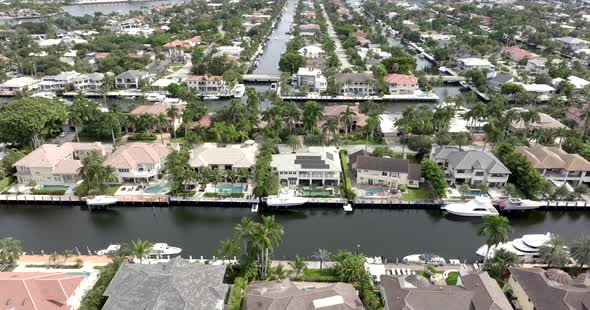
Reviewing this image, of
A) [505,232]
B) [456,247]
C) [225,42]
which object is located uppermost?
[225,42]

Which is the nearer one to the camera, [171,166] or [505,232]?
[505,232]

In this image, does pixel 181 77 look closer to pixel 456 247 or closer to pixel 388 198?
pixel 388 198

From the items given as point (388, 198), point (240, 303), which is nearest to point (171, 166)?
point (240, 303)

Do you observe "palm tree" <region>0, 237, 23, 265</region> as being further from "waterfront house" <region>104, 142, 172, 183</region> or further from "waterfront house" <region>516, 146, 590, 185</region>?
"waterfront house" <region>516, 146, 590, 185</region>

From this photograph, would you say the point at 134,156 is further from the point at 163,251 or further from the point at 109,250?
the point at 163,251

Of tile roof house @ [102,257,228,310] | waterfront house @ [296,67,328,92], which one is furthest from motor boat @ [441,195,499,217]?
waterfront house @ [296,67,328,92]

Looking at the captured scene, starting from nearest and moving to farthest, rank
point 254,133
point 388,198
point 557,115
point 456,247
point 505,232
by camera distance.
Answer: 1. point 505,232
2. point 456,247
3. point 388,198
4. point 254,133
5. point 557,115

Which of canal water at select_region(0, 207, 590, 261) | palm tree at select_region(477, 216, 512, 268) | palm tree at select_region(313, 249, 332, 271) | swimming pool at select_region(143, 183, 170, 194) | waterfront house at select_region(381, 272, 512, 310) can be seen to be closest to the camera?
waterfront house at select_region(381, 272, 512, 310)
